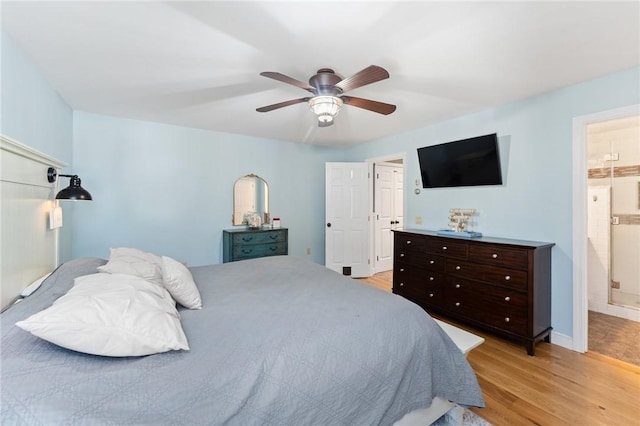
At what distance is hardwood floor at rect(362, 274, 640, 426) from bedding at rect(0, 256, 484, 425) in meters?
0.62

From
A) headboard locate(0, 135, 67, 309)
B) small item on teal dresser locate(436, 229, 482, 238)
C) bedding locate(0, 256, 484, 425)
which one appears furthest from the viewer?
small item on teal dresser locate(436, 229, 482, 238)

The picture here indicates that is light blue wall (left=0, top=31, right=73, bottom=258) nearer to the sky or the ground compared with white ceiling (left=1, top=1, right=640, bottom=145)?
nearer to the ground

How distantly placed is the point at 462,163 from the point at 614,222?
207 cm

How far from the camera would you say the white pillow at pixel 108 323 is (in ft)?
3.17

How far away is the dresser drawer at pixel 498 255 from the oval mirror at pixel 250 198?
301 cm

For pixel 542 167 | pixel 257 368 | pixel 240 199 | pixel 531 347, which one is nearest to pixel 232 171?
pixel 240 199

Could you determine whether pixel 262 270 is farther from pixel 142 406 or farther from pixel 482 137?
pixel 482 137

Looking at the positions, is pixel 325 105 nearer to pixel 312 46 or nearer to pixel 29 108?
pixel 312 46

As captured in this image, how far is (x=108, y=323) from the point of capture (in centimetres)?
102

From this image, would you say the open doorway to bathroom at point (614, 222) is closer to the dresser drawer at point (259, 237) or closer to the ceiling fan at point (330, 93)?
the ceiling fan at point (330, 93)

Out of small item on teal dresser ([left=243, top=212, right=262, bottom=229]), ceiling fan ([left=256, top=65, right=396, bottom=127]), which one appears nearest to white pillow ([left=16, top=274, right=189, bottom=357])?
ceiling fan ([left=256, top=65, right=396, bottom=127])

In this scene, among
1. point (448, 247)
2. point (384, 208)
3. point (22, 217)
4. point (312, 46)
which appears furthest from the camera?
point (384, 208)

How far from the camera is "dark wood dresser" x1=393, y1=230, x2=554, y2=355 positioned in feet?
8.36

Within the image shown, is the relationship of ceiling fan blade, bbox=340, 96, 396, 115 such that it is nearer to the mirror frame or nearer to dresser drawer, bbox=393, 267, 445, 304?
Result: dresser drawer, bbox=393, 267, 445, 304
